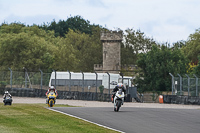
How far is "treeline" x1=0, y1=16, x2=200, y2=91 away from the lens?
62969 millimetres

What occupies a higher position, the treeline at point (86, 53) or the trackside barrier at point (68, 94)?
the treeline at point (86, 53)

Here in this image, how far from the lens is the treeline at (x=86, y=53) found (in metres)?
63.0

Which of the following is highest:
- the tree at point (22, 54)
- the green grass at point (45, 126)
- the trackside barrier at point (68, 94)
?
the tree at point (22, 54)

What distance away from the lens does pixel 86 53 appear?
113 meters

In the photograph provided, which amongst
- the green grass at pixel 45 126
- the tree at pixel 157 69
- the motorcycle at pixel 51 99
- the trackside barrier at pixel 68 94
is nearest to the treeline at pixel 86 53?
the tree at pixel 157 69

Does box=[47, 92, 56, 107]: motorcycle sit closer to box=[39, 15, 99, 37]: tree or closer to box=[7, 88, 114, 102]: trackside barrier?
box=[7, 88, 114, 102]: trackside barrier

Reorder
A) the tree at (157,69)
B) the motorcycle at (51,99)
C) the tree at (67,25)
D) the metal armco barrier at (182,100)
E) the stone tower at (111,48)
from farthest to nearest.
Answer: the tree at (67,25), the stone tower at (111,48), the tree at (157,69), the metal armco barrier at (182,100), the motorcycle at (51,99)

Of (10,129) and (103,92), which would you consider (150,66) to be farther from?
(10,129)

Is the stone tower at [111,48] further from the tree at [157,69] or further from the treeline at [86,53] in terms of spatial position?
the tree at [157,69]

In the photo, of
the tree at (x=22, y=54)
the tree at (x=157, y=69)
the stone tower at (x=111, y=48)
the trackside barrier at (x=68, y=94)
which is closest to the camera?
the trackside barrier at (x=68, y=94)

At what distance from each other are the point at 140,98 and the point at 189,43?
5101 cm

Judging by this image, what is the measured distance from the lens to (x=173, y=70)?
6266 cm

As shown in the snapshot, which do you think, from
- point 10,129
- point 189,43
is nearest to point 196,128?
point 10,129

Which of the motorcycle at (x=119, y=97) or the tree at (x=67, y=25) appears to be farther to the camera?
the tree at (x=67, y=25)
